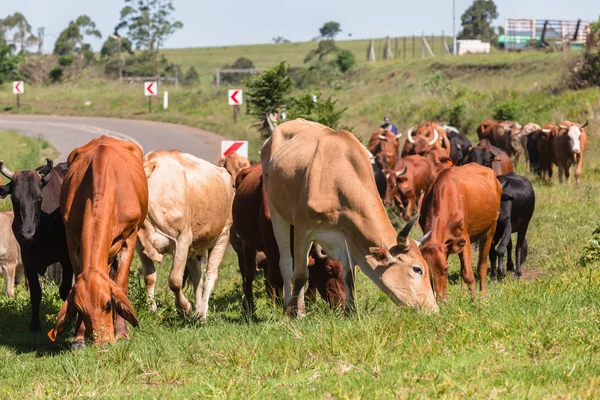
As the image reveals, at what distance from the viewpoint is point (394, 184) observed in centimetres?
2066

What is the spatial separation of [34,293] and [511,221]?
736 cm

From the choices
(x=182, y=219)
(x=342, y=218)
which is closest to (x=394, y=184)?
(x=182, y=219)

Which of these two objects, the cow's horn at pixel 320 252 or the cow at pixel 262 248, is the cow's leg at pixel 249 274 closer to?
the cow at pixel 262 248

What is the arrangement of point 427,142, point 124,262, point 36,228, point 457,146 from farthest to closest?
point 457,146, point 427,142, point 36,228, point 124,262

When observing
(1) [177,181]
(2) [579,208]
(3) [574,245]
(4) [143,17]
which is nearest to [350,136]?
(1) [177,181]

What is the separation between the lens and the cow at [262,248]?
10.5m

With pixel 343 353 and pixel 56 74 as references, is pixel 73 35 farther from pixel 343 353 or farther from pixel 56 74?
pixel 343 353

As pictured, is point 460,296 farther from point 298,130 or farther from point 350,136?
point 298,130

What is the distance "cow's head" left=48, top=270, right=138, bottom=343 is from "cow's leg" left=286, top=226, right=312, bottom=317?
6.34 feet

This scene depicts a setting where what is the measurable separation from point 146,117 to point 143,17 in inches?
1312

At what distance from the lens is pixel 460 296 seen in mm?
9289

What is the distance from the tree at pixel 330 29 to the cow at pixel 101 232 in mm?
126732

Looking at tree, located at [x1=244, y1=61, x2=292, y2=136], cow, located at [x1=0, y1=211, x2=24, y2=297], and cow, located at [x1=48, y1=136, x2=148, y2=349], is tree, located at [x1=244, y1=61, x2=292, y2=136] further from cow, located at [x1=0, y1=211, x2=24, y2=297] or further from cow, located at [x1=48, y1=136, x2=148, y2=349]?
cow, located at [x1=48, y1=136, x2=148, y2=349]

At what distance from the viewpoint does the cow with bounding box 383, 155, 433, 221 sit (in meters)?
20.7
